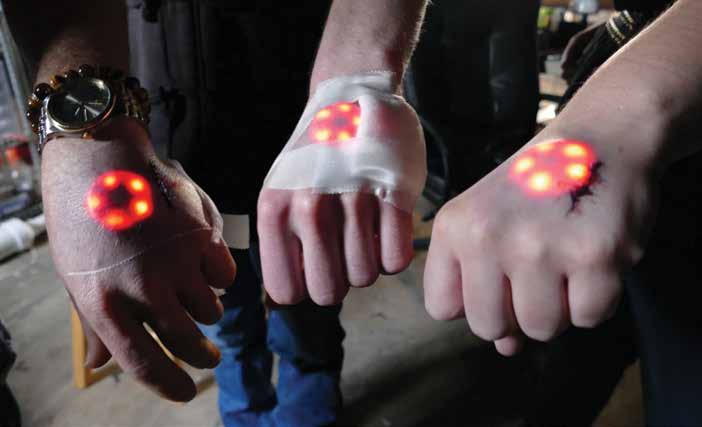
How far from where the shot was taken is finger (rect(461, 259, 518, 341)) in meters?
0.32

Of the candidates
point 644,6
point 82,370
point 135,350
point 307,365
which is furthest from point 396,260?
point 82,370

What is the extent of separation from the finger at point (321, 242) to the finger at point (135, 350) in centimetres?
15

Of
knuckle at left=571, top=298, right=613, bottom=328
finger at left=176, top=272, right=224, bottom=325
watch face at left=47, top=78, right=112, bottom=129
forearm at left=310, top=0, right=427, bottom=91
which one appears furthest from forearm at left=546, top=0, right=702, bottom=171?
watch face at left=47, top=78, right=112, bottom=129

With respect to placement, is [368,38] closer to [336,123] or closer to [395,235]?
[336,123]

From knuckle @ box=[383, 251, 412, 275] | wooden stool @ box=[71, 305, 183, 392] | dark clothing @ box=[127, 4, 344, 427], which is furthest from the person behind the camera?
wooden stool @ box=[71, 305, 183, 392]

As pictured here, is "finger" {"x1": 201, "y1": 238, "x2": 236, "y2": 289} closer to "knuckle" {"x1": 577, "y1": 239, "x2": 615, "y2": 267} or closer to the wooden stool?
"knuckle" {"x1": 577, "y1": 239, "x2": 615, "y2": 267}

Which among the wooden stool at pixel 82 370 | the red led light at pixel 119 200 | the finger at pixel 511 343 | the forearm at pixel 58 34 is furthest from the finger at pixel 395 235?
the wooden stool at pixel 82 370

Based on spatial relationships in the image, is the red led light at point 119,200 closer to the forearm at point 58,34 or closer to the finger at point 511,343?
the forearm at point 58,34

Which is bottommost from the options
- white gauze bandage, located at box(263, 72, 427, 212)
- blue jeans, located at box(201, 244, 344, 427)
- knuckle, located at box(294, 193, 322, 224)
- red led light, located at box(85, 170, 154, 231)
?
blue jeans, located at box(201, 244, 344, 427)

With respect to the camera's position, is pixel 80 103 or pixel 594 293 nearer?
pixel 594 293

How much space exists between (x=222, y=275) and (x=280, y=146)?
0.29 m

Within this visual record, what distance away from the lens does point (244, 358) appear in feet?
3.00

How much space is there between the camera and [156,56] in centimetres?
63

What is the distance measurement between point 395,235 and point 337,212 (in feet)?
0.17
